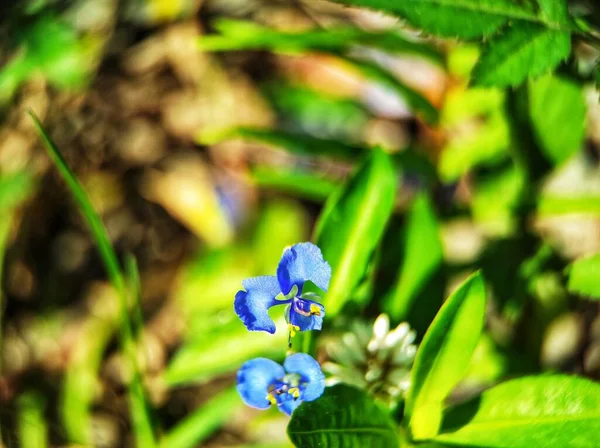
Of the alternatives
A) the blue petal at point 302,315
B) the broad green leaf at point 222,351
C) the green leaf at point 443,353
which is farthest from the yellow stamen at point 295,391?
the broad green leaf at point 222,351

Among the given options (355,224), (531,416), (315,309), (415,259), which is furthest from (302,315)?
(415,259)

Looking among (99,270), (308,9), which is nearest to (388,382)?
(99,270)

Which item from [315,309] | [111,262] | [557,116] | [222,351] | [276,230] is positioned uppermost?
[276,230]

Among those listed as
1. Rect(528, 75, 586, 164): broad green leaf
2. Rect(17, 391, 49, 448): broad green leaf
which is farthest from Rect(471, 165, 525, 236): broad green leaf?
Rect(17, 391, 49, 448): broad green leaf

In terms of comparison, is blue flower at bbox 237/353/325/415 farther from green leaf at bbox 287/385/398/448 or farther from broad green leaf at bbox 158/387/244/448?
broad green leaf at bbox 158/387/244/448

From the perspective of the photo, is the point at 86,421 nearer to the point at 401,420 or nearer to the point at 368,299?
the point at 368,299

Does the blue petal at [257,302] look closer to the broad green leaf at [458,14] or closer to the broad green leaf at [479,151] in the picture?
the broad green leaf at [458,14]

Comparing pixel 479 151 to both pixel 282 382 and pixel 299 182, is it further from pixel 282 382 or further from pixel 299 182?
pixel 282 382
